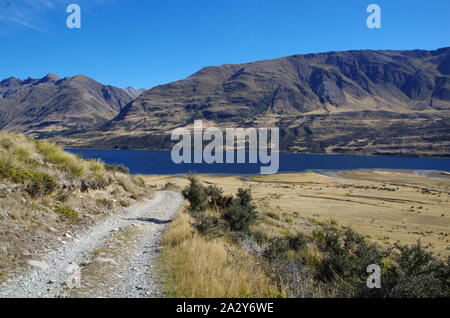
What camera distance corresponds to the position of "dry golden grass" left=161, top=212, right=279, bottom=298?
5375 millimetres

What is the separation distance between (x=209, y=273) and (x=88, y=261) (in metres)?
3.23

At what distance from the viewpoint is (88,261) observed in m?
7.10

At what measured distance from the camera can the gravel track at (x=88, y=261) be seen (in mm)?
5324

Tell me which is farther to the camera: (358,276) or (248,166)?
(248,166)

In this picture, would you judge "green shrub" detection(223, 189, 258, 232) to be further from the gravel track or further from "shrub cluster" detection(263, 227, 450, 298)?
the gravel track

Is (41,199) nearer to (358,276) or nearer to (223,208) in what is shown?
(223,208)

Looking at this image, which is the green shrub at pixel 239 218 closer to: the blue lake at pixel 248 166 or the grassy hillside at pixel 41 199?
the grassy hillside at pixel 41 199

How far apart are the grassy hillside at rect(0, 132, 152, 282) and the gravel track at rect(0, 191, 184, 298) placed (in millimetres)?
444

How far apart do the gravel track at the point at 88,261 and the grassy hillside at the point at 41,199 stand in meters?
0.44

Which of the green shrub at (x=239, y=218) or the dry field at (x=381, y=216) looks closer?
the green shrub at (x=239, y=218)

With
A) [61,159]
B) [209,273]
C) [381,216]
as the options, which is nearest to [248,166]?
[381,216]

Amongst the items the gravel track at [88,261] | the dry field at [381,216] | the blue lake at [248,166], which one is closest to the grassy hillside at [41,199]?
the gravel track at [88,261]

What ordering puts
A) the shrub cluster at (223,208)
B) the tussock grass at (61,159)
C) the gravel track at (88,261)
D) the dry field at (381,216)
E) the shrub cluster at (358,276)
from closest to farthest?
the gravel track at (88,261) < the shrub cluster at (358,276) < the shrub cluster at (223,208) < the tussock grass at (61,159) < the dry field at (381,216)
